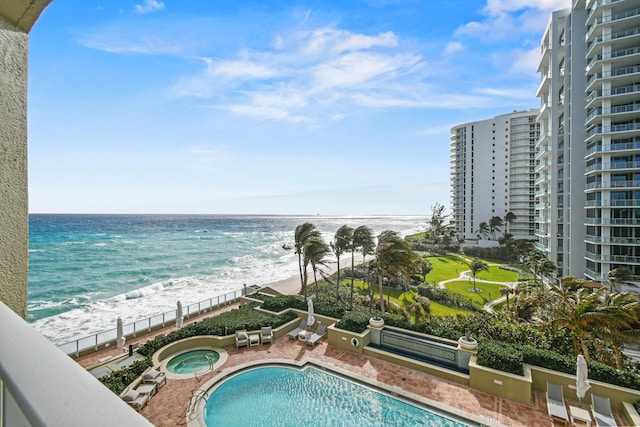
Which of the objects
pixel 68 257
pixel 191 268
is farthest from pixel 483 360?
pixel 68 257

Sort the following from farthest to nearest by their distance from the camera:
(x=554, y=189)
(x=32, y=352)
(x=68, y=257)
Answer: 1. (x=68, y=257)
2. (x=554, y=189)
3. (x=32, y=352)

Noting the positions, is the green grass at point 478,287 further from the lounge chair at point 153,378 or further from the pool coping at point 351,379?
the lounge chair at point 153,378

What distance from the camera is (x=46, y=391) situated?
0.77 meters

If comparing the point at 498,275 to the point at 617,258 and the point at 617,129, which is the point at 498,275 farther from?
the point at 617,129

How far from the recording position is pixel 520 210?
68.1 m

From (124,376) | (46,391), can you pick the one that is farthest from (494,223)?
(46,391)

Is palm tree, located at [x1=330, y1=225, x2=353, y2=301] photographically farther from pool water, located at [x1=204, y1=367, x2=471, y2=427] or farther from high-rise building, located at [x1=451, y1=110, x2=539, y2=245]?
high-rise building, located at [x1=451, y1=110, x2=539, y2=245]

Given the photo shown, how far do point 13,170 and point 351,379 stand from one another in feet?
45.2

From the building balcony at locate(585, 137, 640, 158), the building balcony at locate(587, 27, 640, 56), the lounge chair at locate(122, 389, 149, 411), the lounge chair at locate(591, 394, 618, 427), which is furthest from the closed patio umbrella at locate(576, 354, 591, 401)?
the building balcony at locate(587, 27, 640, 56)

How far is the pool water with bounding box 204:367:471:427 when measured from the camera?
35.5 feet

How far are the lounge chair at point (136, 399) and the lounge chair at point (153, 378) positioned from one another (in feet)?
2.68

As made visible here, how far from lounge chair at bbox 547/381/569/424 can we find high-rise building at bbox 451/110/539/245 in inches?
2275

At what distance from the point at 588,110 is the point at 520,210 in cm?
4004

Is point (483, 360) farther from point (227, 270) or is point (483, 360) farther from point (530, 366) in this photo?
point (227, 270)
